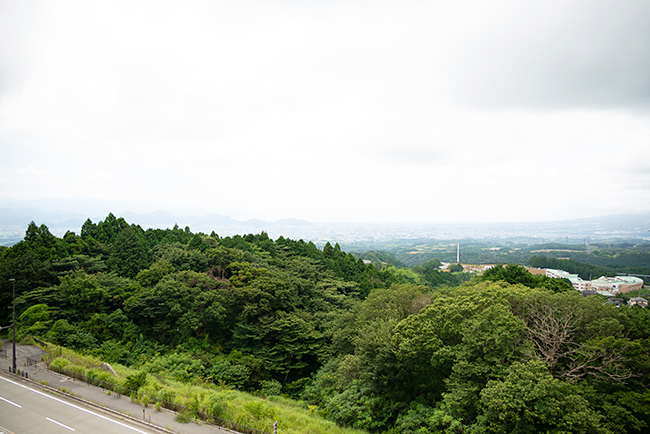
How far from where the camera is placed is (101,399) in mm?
12508

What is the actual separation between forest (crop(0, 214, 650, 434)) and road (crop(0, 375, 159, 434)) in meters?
4.83

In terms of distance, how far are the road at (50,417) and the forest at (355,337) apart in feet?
15.9

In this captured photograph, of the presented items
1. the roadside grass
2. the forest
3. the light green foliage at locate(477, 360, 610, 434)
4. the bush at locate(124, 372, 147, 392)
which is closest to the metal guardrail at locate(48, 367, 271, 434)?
the roadside grass

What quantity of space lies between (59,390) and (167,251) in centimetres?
1896

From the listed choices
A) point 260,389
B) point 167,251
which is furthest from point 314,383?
point 167,251

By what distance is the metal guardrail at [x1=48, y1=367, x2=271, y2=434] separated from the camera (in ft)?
36.0

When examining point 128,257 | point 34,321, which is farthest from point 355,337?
point 128,257

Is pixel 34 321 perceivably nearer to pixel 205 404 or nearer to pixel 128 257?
pixel 128 257

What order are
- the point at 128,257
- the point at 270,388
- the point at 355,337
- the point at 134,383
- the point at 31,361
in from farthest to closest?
the point at 128,257, the point at 270,388, the point at 355,337, the point at 31,361, the point at 134,383

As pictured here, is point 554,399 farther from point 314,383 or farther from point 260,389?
point 260,389

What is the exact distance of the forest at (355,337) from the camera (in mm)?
10867

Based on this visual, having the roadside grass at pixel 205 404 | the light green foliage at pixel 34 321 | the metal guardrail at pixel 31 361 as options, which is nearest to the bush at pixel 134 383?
the roadside grass at pixel 205 404

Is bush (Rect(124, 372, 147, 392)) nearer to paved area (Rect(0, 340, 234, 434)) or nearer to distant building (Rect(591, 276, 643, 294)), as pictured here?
paved area (Rect(0, 340, 234, 434))

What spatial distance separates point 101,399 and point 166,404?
2841 millimetres
